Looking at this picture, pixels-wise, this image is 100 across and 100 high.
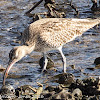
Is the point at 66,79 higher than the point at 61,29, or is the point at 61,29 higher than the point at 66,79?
Answer: the point at 61,29

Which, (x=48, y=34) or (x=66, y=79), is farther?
(x=48, y=34)

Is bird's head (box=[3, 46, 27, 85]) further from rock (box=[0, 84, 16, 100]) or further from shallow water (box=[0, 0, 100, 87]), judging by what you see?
rock (box=[0, 84, 16, 100])

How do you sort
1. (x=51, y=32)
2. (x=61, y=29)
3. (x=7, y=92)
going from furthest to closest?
(x=61, y=29) → (x=51, y=32) → (x=7, y=92)

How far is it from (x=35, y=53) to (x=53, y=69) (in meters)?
1.16

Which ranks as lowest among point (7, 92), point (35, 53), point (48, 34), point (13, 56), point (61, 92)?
point (7, 92)

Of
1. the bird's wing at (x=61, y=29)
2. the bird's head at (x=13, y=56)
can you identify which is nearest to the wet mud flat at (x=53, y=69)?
the bird's head at (x=13, y=56)

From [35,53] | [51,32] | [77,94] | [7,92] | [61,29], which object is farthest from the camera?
[35,53]

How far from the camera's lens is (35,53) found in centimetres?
1013

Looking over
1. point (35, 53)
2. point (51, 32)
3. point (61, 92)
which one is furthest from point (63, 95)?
point (35, 53)

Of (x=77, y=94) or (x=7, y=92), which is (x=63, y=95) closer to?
(x=77, y=94)

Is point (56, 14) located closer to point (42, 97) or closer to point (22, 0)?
point (22, 0)

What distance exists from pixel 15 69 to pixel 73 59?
58.4 inches

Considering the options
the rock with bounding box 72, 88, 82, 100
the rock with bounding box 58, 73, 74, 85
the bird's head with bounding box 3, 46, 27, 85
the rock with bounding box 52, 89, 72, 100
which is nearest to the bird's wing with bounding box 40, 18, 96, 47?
the bird's head with bounding box 3, 46, 27, 85

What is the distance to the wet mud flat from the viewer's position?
275 inches
